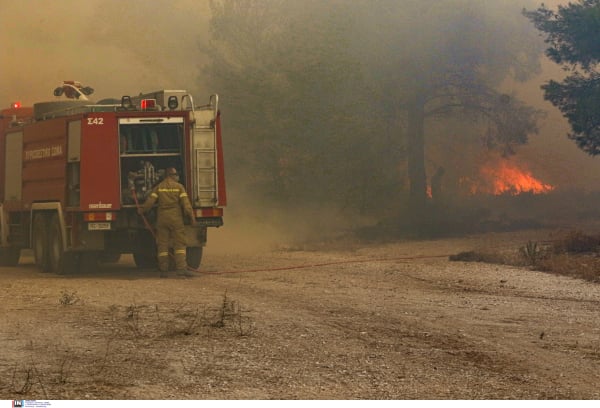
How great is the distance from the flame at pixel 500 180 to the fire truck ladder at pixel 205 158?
23.8 metres

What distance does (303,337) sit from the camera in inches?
387

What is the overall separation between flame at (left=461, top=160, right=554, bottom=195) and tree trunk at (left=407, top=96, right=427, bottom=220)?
789 cm

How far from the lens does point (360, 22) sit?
29.7 meters

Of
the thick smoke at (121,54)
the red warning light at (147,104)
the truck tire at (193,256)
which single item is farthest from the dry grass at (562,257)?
the thick smoke at (121,54)

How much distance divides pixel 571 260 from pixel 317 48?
12.7 metres

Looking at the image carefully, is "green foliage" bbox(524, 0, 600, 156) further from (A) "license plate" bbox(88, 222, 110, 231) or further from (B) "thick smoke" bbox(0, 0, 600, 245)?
(A) "license plate" bbox(88, 222, 110, 231)

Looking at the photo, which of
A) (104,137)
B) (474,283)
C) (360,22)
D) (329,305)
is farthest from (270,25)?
(329,305)

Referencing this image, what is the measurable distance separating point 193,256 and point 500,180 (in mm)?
24222

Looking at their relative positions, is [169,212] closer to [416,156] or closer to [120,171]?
[120,171]

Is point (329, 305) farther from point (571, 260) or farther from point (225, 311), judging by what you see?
point (571, 260)

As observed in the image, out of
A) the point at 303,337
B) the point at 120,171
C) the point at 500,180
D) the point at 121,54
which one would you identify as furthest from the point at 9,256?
the point at 500,180

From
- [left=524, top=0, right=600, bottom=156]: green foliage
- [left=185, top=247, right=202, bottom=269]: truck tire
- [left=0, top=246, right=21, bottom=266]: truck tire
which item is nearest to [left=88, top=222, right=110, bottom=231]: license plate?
[left=185, top=247, right=202, bottom=269]: truck tire

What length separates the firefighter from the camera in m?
16.3

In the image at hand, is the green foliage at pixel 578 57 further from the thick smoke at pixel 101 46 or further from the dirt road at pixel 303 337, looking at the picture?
the thick smoke at pixel 101 46
